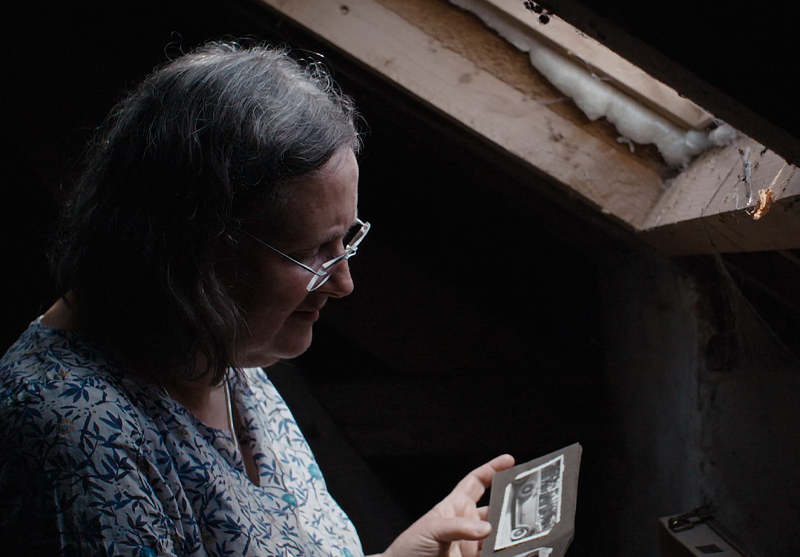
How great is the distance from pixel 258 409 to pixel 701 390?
0.90 m

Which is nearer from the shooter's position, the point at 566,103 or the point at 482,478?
the point at 566,103

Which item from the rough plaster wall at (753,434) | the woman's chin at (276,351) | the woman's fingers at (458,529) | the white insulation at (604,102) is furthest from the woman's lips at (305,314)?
the rough plaster wall at (753,434)

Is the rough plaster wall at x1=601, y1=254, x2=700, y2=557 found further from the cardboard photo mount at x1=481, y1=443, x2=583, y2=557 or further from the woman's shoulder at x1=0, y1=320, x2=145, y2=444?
the woman's shoulder at x1=0, y1=320, x2=145, y2=444

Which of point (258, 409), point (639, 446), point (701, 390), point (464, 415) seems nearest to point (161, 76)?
point (258, 409)

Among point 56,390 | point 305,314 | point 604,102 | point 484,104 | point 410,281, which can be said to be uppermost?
point 604,102

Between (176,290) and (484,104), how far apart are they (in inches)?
25.4

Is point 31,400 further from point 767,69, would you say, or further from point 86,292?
point 767,69

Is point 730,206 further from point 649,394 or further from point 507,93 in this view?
point 649,394

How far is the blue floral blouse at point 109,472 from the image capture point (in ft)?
2.76

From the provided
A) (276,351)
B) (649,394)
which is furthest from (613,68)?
(649,394)

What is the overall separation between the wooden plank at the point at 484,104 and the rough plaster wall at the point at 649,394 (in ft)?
1.13

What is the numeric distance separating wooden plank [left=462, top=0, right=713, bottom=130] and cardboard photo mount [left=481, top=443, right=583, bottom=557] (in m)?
0.57

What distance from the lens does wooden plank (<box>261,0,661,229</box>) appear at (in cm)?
127

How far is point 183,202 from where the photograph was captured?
37.9 inches
